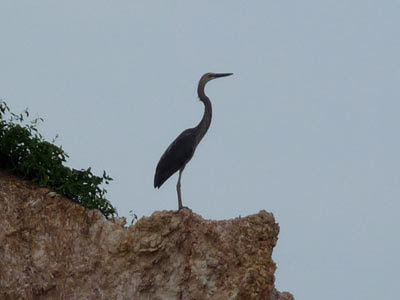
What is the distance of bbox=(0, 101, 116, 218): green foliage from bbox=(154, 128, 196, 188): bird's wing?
3.54 ft

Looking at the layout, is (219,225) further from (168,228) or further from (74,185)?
(74,185)

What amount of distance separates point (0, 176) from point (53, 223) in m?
1.36

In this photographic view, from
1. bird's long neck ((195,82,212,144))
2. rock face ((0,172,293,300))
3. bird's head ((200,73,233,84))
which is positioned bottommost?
rock face ((0,172,293,300))

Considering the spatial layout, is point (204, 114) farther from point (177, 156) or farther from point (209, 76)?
point (177, 156)

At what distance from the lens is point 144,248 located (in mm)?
14836

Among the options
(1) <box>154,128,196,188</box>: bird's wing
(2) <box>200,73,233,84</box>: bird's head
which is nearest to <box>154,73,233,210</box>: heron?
(1) <box>154,128,196,188</box>: bird's wing

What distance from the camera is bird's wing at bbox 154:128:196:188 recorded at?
17172 millimetres

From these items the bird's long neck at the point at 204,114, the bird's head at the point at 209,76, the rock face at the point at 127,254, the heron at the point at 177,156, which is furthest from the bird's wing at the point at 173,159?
the rock face at the point at 127,254

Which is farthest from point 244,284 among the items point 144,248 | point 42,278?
point 42,278

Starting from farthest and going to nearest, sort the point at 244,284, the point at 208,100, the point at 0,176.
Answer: the point at 208,100, the point at 0,176, the point at 244,284

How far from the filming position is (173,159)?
17.2m

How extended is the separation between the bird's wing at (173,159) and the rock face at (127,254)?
1.93 meters

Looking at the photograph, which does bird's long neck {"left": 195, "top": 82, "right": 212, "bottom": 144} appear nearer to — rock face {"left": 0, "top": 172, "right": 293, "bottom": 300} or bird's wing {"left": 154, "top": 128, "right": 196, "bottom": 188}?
bird's wing {"left": 154, "top": 128, "right": 196, "bottom": 188}

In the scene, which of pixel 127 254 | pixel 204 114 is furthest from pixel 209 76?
pixel 127 254
